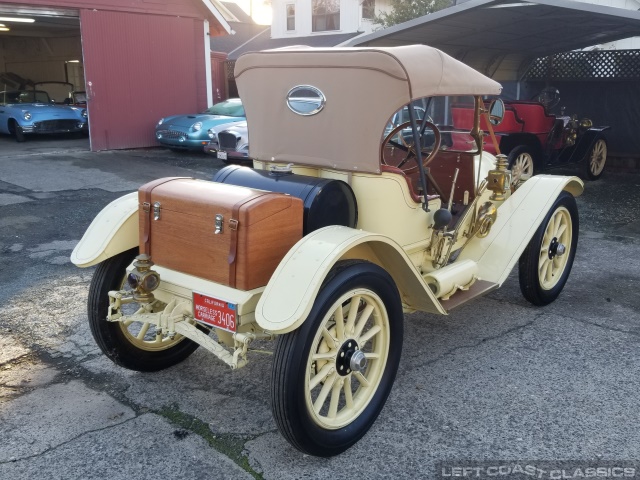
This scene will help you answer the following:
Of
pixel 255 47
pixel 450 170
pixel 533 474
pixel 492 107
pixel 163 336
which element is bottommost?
pixel 533 474

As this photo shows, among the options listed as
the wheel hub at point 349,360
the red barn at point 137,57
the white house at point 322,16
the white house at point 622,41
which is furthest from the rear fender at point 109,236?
the white house at point 622,41

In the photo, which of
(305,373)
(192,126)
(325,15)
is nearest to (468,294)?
(305,373)

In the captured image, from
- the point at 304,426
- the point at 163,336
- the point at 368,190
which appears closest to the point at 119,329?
the point at 163,336

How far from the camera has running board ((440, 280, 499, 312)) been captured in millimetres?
3757

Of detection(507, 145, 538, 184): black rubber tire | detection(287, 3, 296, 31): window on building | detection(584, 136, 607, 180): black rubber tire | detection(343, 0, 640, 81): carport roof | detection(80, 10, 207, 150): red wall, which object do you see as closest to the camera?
detection(343, 0, 640, 81): carport roof

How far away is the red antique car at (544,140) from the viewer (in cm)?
966

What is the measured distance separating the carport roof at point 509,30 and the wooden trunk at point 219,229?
668 centimetres

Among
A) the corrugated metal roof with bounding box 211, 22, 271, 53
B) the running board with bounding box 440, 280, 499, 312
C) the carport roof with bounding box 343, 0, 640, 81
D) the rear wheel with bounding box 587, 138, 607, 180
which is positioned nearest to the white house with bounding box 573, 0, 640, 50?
the carport roof with bounding box 343, 0, 640, 81

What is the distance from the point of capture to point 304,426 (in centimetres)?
268

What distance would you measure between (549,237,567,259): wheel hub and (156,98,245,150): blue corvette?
29.7 feet

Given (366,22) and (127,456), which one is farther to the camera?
(366,22)

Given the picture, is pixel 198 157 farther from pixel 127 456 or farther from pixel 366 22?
pixel 366 22

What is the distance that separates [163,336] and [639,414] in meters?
2.66

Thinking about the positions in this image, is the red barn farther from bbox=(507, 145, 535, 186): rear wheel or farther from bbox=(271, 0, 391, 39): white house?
bbox=(271, 0, 391, 39): white house
